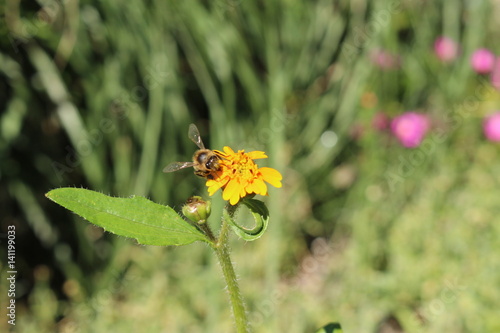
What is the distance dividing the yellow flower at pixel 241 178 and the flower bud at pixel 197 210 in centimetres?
2

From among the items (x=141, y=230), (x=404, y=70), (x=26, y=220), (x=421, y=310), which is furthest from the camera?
(x=404, y=70)

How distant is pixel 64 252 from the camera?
185 cm

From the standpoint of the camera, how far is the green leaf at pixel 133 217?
64 centimetres

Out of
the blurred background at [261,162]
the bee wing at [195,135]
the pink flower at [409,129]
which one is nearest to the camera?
the bee wing at [195,135]

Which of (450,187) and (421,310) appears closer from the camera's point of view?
(421,310)

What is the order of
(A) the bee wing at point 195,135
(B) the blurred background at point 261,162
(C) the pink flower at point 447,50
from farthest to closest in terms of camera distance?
(C) the pink flower at point 447,50
(B) the blurred background at point 261,162
(A) the bee wing at point 195,135

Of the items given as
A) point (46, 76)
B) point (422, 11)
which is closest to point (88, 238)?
point (46, 76)

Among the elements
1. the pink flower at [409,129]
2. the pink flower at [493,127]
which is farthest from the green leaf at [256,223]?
the pink flower at [493,127]

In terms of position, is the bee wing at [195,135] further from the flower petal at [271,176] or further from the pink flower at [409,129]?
the pink flower at [409,129]

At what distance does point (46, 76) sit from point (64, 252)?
1.88 ft

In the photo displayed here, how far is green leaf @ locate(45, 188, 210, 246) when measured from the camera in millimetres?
638

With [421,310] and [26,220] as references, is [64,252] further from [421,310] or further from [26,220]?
[421,310]

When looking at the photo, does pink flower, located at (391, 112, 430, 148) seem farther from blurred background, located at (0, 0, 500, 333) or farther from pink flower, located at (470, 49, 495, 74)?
pink flower, located at (470, 49, 495, 74)

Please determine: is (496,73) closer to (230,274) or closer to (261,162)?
(261,162)
